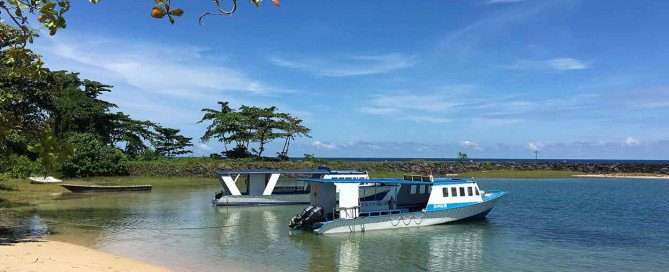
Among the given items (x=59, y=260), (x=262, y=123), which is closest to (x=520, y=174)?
(x=262, y=123)

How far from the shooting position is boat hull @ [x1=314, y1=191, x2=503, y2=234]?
90.0 ft

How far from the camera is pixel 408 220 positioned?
29.5m

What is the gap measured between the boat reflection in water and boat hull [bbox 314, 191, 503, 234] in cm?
46

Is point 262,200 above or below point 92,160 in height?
below

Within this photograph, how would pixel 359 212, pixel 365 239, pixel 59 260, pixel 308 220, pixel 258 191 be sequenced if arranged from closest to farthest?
1. pixel 59 260
2. pixel 365 239
3. pixel 308 220
4. pixel 359 212
5. pixel 258 191

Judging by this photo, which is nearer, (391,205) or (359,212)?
(359,212)

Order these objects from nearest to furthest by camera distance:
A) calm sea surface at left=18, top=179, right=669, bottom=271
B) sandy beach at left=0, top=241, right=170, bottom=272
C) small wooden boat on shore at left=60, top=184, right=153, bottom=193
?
sandy beach at left=0, top=241, right=170, bottom=272 < calm sea surface at left=18, top=179, right=669, bottom=271 < small wooden boat on shore at left=60, top=184, right=153, bottom=193

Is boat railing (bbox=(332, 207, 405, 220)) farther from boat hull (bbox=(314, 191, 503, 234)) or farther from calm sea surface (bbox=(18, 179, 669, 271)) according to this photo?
calm sea surface (bbox=(18, 179, 669, 271))

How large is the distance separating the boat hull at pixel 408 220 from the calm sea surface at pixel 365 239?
546mm

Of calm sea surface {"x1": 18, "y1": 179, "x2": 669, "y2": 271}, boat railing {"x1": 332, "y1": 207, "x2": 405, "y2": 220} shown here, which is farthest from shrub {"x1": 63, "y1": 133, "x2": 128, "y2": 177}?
boat railing {"x1": 332, "y1": 207, "x2": 405, "y2": 220}

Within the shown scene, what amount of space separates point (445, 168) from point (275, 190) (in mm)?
55622

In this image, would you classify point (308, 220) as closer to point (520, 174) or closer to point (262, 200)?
point (262, 200)

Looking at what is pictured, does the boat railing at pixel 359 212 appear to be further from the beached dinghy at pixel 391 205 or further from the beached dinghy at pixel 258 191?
the beached dinghy at pixel 258 191

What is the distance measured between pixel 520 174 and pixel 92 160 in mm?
63069
